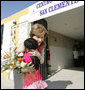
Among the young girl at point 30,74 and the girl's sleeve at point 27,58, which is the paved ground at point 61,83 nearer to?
the young girl at point 30,74

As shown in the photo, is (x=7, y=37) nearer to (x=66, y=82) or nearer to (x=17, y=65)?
(x=66, y=82)

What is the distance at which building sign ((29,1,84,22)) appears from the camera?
278 centimetres

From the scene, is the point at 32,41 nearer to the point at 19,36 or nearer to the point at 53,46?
the point at 19,36

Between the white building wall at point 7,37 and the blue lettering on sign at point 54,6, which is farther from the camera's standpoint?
the white building wall at point 7,37

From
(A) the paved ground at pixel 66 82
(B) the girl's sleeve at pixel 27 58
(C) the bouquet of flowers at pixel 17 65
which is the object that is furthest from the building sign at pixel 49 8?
(A) the paved ground at pixel 66 82

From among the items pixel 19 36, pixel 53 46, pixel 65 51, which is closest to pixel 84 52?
pixel 65 51

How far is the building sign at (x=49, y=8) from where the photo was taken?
2777 millimetres

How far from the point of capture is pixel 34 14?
11.5 feet

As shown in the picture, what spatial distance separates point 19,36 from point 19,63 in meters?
2.81

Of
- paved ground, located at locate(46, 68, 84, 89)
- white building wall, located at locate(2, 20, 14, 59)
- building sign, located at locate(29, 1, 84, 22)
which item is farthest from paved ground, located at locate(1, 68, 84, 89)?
building sign, located at locate(29, 1, 84, 22)

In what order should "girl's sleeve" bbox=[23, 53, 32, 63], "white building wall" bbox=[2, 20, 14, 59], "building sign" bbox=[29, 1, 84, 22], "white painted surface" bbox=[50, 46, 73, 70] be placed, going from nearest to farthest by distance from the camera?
"girl's sleeve" bbox=[23, 53, 32, 63]
"building sign" bbox=[29, 1, 84, 22]
"white building wall" bbox=[2, 20, 14, 59]
"white painted surface" bbox=[50, 46, 73, 70]

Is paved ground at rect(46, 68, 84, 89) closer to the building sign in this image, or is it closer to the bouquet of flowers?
the bouquet of flowers

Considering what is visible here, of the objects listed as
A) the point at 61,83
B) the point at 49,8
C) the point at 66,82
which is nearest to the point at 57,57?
the point at 66,82

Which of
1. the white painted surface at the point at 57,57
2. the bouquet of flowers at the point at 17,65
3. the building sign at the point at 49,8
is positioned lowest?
the white painted surface at the point at 57,57
